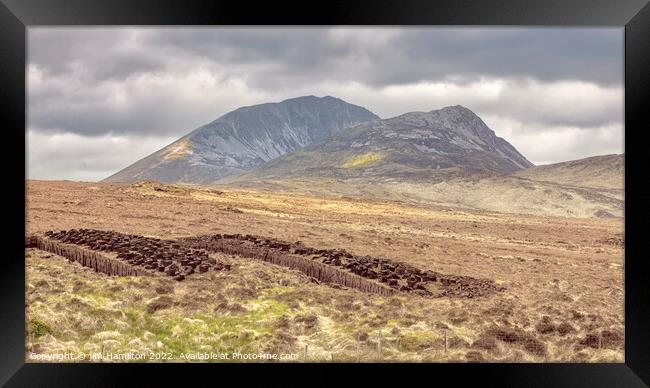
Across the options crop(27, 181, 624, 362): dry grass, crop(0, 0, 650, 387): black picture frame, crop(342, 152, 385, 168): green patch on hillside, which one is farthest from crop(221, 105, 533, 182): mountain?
crop(0, 0, 650, 387): black picture frame

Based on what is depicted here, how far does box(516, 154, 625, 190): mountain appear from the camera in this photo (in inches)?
2817

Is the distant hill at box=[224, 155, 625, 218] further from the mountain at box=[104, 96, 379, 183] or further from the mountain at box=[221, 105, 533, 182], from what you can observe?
the mountain at box=[104, 96, 379, 183]

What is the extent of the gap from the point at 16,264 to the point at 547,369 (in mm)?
6266

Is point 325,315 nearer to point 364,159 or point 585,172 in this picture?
point 585,172

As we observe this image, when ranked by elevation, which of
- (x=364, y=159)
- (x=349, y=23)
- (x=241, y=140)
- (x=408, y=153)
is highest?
(x=241, y=140)

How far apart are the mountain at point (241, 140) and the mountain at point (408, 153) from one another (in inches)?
350

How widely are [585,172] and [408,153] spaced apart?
1400 inches

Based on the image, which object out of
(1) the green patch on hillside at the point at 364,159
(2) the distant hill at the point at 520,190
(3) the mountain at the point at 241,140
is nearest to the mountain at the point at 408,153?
(1) the green patch on hillside at the point at 364,159

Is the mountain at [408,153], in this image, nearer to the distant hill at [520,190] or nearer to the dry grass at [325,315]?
the distant hill at [520,190]

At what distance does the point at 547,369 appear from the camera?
6.57 m

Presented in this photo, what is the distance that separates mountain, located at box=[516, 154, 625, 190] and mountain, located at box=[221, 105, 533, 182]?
21.1 feet

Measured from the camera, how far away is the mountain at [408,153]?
299ft

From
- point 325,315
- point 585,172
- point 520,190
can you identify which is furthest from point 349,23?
point 585,172

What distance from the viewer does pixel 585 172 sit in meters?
77.9
